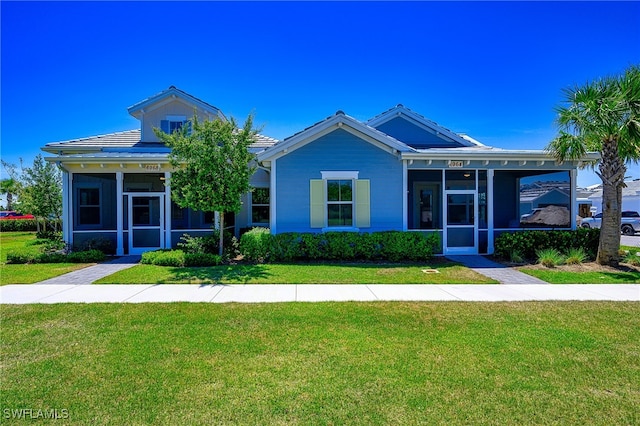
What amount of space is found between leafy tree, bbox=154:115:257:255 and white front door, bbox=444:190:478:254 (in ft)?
26.6

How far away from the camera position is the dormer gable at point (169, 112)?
15594 mm

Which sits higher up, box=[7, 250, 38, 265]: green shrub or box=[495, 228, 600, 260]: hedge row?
box=[495, 228, 600, 260]: hedge row

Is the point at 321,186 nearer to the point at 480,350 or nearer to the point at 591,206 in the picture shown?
the point at 480,350

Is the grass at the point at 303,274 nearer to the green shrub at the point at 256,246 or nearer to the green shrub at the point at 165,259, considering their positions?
the green shrub at the point at 165,259

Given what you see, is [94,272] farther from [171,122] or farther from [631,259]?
[631,259]

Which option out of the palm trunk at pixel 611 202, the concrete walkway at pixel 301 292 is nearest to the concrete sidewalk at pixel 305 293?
the concrete walkway at pixel 301 292

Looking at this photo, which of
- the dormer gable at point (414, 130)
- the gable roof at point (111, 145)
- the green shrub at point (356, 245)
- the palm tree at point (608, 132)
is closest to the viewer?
the palm tree at point (608, 132)

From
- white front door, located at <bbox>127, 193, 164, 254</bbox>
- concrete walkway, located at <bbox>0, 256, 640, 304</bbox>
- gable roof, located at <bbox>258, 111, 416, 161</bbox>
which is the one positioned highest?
gable roof, located at <bbox>258, 111, 416, 161</bbox>

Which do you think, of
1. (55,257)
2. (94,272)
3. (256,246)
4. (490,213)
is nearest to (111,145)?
(55,257)

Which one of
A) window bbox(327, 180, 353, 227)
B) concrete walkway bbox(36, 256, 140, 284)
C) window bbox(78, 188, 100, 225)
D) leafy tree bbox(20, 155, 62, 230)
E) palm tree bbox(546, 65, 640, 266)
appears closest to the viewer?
concrete walkway bbox(36, 256, 140, 284)

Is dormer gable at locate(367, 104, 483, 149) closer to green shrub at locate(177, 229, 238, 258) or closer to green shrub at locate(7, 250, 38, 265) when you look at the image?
green shrub at locate(177, 229, 238, 258)

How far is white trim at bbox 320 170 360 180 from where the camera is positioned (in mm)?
12414
